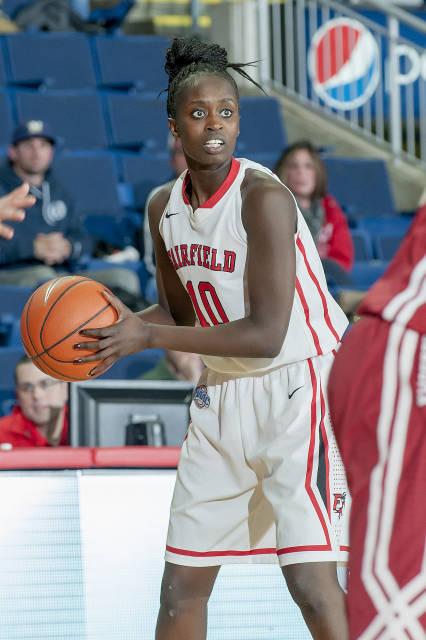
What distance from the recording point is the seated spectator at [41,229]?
611 centimetres

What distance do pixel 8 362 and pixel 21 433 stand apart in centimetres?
85

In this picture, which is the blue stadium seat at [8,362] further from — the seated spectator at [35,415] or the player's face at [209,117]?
the player's face at [209,117]

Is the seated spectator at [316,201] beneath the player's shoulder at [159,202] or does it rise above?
beneath

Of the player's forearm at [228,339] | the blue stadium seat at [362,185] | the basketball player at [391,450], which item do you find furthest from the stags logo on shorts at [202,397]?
the blue stadium seat at [362,185]

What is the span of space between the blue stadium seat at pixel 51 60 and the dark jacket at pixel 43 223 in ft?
5.75

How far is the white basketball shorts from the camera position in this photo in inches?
106

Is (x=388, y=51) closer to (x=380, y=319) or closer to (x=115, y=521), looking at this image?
(x=115, y=521)

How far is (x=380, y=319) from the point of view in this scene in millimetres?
1627

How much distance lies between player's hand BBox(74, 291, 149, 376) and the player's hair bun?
2.39ft

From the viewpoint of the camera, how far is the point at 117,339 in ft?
8.39

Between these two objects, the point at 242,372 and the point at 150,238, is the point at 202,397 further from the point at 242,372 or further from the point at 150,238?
the point at 150,238

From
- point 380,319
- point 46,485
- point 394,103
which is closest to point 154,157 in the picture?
point 394,103

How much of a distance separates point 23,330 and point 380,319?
133 centimetres

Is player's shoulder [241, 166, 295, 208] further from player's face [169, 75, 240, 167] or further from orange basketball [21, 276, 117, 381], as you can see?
orange basketball [21, 276, 117, 381]
